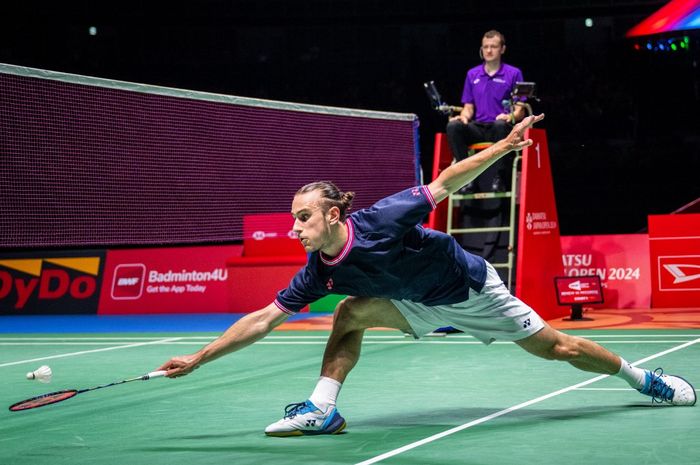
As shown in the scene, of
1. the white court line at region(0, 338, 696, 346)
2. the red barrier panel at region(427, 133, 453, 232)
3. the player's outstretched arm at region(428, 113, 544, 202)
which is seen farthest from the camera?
the red barrier panel at region(427, 133, 453, 232)

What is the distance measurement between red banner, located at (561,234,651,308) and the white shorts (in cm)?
815

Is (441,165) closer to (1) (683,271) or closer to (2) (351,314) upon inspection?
(1) (683,271)

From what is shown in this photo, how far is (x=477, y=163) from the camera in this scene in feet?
18.1

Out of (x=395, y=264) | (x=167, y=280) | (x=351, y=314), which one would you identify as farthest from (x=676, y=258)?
(x=395, y=264)

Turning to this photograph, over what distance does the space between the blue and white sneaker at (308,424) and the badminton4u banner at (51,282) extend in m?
11.1

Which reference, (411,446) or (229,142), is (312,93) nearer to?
(229,142)

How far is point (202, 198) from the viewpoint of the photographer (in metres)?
15.3

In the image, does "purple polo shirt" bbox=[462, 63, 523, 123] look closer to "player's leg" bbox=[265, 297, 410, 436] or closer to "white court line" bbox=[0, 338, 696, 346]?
"white court line" bbox=[0, 338, 696, 346]

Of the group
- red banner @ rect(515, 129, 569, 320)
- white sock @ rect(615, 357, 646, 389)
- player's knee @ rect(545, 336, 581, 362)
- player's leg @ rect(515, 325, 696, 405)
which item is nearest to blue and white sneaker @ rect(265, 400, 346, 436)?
player's leg @ rect(515, 325, 696, 405)

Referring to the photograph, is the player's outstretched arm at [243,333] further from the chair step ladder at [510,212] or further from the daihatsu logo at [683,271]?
the daihatsu logo at [683,271]

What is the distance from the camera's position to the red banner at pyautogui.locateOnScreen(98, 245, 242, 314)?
1588cm

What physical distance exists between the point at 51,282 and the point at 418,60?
1424 cm

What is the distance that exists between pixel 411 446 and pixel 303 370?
3546 millimetres

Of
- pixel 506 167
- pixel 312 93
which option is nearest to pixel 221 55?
pixel 312 93
